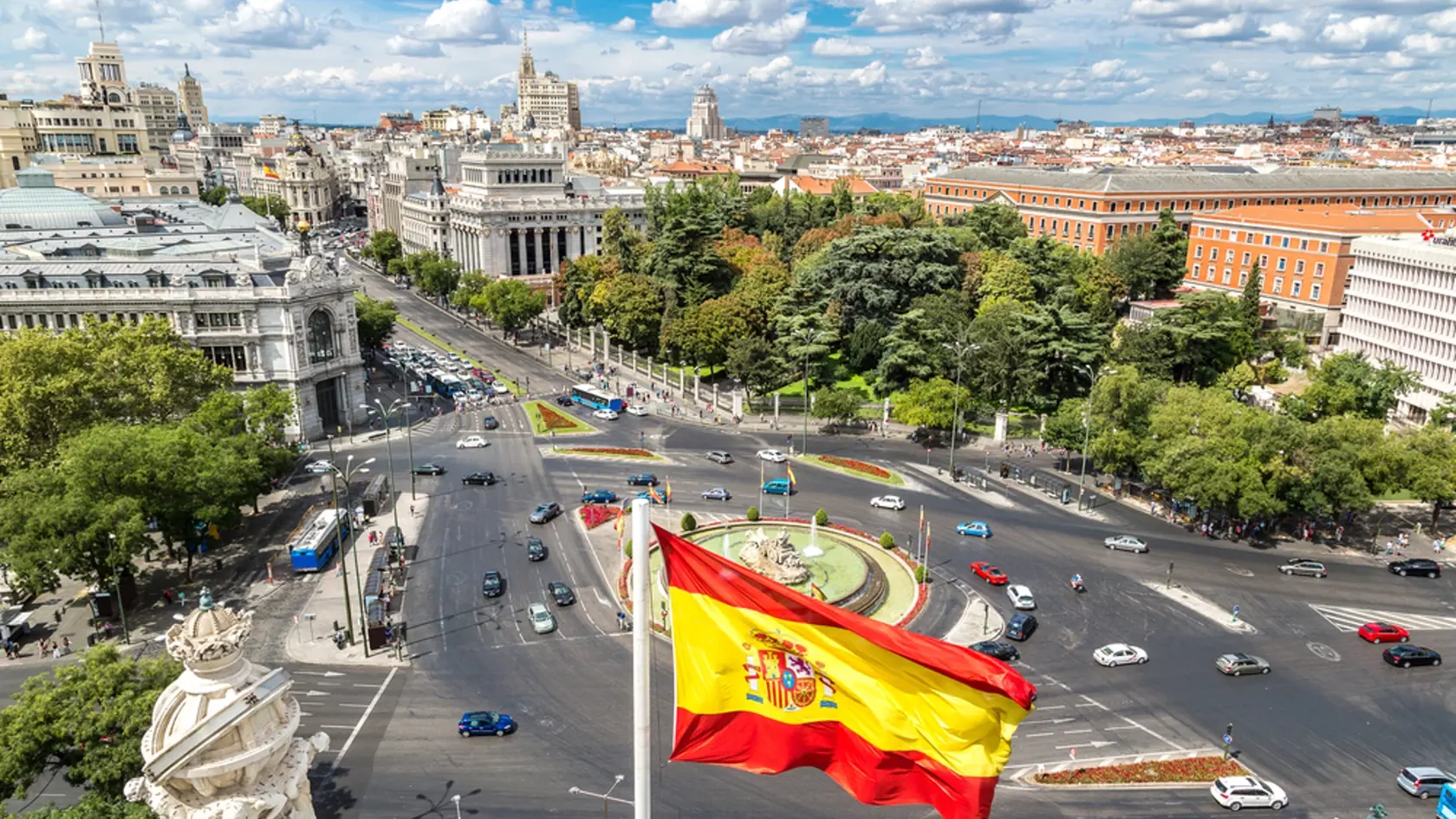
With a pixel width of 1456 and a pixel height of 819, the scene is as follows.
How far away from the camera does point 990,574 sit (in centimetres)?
4666

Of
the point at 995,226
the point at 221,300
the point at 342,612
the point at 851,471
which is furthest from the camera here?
the point at 995,226

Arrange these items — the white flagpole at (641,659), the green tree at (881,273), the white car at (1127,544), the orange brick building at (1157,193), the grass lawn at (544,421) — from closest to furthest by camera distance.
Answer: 1. the white flagpole at (641,659)
2. the white car at (1127,544)
3. the grass lawn at (544,421)
4. the green tree at (881,273)
5. the orange brick building at (1157,193)

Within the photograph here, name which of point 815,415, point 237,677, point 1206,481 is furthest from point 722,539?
point 237,677

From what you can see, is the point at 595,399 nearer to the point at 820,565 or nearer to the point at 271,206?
the point at 820,565

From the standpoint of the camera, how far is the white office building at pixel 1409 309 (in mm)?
71750

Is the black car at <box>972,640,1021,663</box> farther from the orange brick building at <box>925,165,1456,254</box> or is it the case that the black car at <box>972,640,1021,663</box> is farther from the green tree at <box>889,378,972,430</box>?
the orange brick building at <box>925,165,1456,254</box>

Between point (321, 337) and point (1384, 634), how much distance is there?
7095cm

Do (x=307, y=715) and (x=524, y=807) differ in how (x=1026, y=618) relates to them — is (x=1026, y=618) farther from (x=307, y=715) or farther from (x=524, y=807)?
(x=307, y=715)

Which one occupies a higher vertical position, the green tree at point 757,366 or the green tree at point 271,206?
the green tree at point 271,206

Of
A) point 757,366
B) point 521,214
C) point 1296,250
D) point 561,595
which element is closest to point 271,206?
point 521,214

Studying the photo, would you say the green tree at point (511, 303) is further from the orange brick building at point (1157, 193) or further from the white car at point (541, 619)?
the white car at point (541, 619)

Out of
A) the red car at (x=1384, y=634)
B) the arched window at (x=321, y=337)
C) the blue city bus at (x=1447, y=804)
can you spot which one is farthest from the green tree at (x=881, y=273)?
the blue city bus at (x=1447, y=804)

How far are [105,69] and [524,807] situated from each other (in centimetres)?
22840

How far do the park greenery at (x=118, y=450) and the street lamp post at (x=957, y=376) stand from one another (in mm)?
45155
